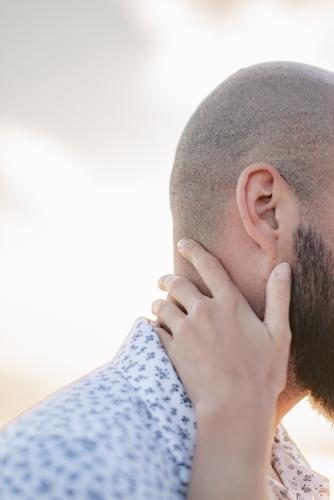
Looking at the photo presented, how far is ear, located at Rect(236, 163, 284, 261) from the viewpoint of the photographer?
7.20ft

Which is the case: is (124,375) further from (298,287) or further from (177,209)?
(177,209)

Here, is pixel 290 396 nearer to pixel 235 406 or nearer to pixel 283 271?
pixel 283 271

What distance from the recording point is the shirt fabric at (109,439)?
1.39 metres

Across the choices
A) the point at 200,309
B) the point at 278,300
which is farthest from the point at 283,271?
the point at 200,309

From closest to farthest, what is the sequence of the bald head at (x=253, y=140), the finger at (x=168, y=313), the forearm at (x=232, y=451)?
the forearm at (x=232, y=451)
the finger at (x=168, y=313)
the bald head at (x=253, y=140)

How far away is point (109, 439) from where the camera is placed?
1.50 meters

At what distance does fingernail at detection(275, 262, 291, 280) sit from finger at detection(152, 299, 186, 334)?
1.22ft

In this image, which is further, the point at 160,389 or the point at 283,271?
the point at 283,271

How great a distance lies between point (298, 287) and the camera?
2.13 m

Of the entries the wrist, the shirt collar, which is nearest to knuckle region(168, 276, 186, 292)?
the shirt collar

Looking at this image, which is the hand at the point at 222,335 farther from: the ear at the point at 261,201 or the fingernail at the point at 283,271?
the ear at the point at 261,201

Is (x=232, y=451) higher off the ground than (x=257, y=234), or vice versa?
(x=257, y=234)

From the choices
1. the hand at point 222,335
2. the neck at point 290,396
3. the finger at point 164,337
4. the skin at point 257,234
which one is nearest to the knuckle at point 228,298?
the hand at point 222,335

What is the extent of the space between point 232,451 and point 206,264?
0.75 meters
